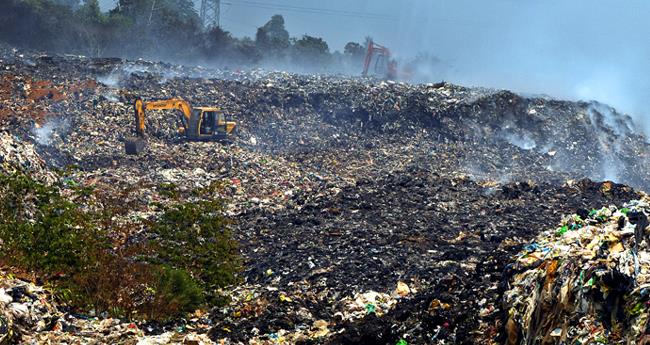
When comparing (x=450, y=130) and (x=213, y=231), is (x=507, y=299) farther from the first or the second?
(x=450, y=130)

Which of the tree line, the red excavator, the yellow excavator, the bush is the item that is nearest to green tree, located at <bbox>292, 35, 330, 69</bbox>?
the tree line

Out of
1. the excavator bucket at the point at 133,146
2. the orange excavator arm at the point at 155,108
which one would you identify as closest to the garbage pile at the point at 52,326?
the excavator bucket at the point at 133,146

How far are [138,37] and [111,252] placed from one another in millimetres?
37163

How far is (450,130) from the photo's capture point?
25969 millimetres

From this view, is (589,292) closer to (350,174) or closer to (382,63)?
(350,174)

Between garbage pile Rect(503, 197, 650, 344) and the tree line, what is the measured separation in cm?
3804

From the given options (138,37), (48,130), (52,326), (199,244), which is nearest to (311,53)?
(138,37)

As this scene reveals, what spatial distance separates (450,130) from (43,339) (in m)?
20.7

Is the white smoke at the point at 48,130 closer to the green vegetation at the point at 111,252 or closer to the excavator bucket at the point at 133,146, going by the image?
the excavator bucket at the point at 133,146

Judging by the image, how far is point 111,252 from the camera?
35.1 ft

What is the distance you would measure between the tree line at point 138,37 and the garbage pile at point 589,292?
38038mm

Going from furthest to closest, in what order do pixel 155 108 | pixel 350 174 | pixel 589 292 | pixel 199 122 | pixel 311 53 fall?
pixel 311 53
pixel 199 122
pixel 155 108
pixel 350 174
pixel 589 292

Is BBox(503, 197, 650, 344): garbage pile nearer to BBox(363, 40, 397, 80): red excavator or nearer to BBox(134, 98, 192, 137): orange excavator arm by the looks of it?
BBox(134, 98, 192, 137): orange excavator arm

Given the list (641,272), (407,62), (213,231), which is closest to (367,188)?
(213,231)
